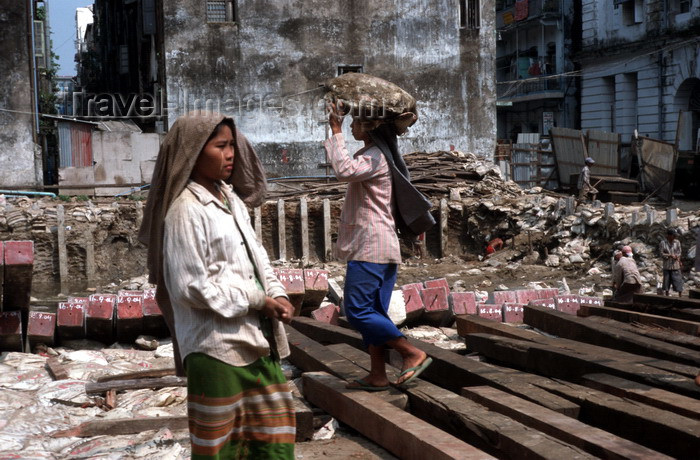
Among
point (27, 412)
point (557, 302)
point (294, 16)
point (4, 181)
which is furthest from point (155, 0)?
point (27, 412)

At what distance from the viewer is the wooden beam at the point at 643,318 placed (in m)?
6.46

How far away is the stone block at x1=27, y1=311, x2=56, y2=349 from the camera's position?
7.36 meters

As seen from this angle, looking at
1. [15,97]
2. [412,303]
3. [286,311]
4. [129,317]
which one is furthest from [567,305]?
[15,97]

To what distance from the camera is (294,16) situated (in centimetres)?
2591

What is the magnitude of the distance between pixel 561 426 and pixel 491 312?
14.8 ft

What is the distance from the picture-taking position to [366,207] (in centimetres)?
461

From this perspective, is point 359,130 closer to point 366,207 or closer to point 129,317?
point 366,207

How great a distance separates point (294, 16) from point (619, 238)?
505 inches

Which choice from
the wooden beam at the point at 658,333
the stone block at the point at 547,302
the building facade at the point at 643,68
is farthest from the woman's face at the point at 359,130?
the building facade at the point at 643,68

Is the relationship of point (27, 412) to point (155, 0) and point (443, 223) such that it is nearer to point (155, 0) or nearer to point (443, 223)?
point (443, 223)

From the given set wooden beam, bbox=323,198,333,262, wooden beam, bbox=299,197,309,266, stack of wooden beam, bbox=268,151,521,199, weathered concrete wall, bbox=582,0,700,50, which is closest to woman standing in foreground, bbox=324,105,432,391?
wooden beam, bbox=299,197,309,266

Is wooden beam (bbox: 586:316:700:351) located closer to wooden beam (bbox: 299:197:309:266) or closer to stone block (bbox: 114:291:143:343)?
stone block (bbox: 114:291:143:343)

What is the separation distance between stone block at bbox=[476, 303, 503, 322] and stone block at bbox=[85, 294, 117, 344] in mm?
3476

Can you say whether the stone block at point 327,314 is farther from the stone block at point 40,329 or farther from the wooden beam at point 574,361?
the stone block at point 40,329
